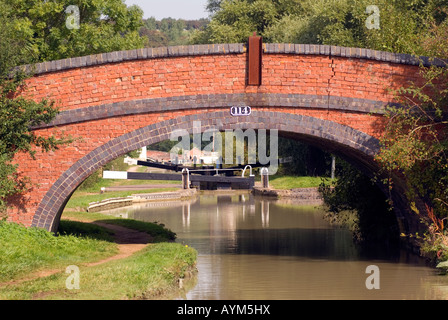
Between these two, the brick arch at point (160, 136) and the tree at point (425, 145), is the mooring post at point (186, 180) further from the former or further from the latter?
the tree at point (425, 145)

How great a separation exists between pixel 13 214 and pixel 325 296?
7.86 metres

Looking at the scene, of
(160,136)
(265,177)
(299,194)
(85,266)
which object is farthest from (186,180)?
(85,266)

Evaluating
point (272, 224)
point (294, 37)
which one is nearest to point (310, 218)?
point (272, 224)

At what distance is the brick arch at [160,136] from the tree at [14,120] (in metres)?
0.75

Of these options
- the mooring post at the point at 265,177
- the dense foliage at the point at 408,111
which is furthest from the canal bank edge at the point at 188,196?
the dense foliage at the point at 408,111

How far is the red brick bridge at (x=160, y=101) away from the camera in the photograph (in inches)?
730

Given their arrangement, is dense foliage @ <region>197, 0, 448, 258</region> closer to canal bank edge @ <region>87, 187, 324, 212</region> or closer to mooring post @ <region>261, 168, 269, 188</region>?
canal bank edge @ <region>87, 187, 324, 212</region>

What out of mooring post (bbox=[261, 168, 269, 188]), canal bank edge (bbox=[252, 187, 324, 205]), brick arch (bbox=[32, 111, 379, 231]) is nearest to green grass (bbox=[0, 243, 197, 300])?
brick arch (bbox=[32, 111, 379, 231])

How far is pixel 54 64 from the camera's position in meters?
18.6

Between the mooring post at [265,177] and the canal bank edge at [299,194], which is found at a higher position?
the mooring post at [265,177]

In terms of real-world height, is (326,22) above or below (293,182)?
above

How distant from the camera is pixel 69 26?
30344mm

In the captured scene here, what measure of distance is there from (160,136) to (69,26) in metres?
13.5

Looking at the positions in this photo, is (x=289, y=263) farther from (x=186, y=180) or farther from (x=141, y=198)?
(x=186, y=180)
